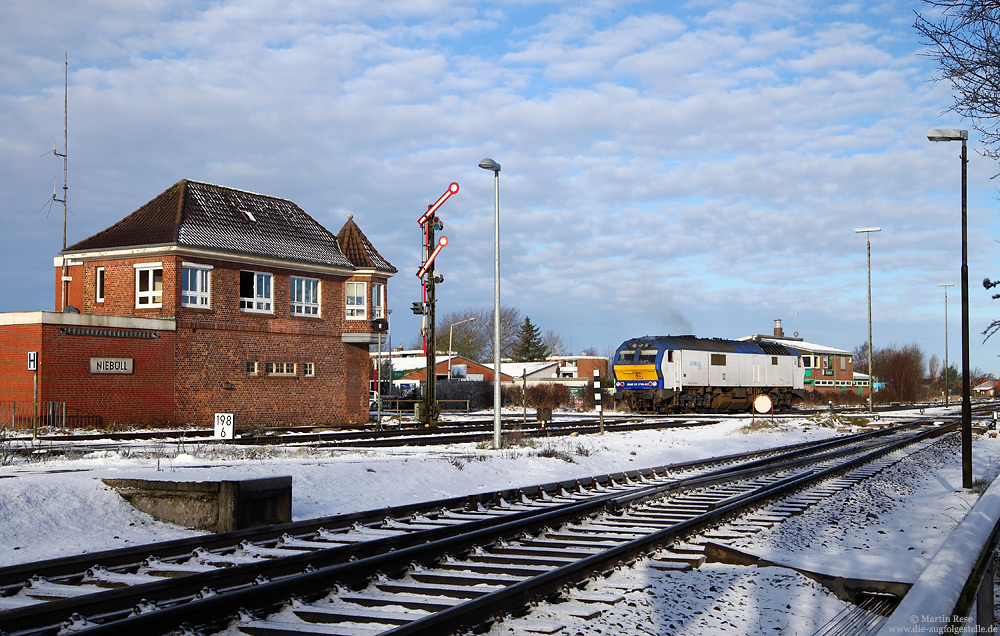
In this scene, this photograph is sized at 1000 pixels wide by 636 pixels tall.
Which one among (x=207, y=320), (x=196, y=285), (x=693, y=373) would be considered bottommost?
(x=693, y=373)

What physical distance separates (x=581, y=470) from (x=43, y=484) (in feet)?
32.9

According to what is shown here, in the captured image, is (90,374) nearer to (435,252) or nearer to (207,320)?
(207,320)

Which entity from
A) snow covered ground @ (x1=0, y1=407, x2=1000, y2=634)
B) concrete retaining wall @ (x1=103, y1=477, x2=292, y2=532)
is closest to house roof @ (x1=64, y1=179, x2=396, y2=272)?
snow covered ground @ (x1=0, y1=407, x2=1000, y2=634)

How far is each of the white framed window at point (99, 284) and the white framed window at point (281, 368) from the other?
679cm

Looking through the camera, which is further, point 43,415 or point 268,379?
point 268,379

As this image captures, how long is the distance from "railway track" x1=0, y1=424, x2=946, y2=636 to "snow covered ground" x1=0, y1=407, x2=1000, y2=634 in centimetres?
65

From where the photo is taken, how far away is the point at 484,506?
1163 cm

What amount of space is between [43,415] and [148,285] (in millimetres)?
7041

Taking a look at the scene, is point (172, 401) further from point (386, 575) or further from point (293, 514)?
point (386, 575)

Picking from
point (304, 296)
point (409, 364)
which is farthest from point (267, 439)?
point (409, 364)

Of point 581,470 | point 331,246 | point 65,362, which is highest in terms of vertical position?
point 331,246

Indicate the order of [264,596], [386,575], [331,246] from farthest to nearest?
[331,246] → [386,575] → [264,596]

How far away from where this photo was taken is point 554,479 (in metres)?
15.7

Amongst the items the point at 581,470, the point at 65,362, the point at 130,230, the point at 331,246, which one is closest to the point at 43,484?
the point at 581,470
